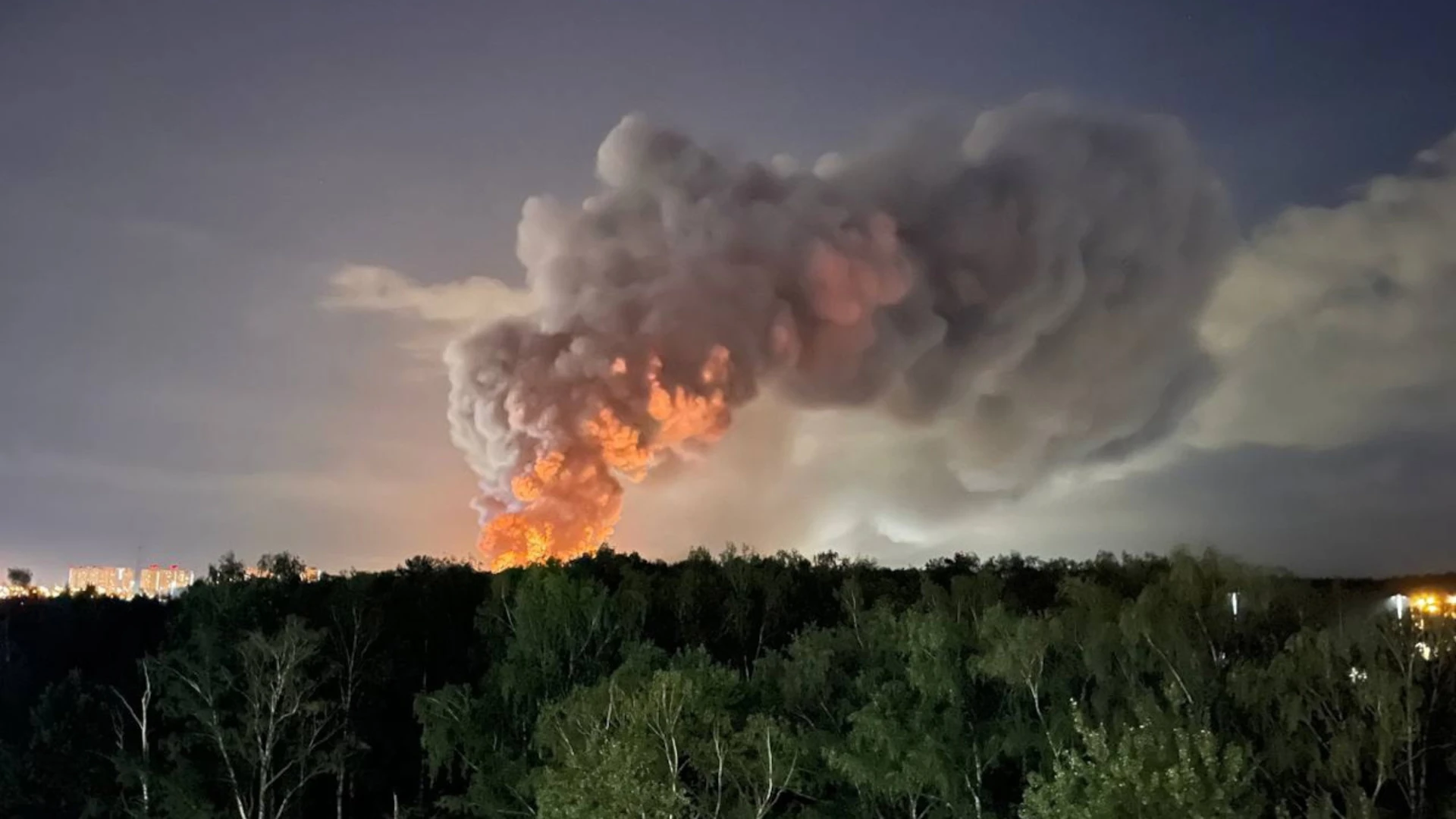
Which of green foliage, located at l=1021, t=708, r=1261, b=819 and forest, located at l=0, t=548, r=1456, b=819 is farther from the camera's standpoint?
forest, located at l=0, t=548, r=1456, b=819

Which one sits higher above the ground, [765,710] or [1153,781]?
[765,710]

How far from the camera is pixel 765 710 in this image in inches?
1737

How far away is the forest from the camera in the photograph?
38.6 meters

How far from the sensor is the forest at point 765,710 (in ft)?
127

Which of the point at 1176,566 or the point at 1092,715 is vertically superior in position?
the point at 1176,566

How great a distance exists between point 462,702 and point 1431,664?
37.3 meters

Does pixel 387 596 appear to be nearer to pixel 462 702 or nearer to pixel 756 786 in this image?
pixel 462 702

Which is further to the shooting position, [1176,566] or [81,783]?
[81,783]

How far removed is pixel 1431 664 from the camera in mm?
42781

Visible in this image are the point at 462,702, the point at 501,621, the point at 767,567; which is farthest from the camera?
the point at 767,567

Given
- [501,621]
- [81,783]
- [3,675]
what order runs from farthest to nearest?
[3,675] → [501,621] → [81,783]

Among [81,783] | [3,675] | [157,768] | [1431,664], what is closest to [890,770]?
[1431,664]

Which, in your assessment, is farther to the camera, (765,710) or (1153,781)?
(765,710)

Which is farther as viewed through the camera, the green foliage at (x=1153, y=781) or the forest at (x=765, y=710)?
the forest at (x=765, y=710)
